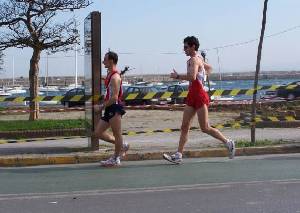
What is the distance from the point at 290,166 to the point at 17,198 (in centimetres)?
455

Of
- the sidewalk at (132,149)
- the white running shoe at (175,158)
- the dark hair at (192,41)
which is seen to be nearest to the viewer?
the dark hair at (192,41)

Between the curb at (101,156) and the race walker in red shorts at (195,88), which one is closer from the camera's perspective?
the race walker in red shorts at (195,88)

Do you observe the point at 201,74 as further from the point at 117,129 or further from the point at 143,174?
the point at 143,174

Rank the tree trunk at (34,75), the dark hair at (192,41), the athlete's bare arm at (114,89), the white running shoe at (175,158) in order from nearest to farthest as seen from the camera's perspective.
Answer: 1. the athlete's bare arm at (114,89)
2. the dark hair at (192,41)
3. the white running shoe at (175,158)
4. the tree trunk at (34,75)

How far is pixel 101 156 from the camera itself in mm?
10953

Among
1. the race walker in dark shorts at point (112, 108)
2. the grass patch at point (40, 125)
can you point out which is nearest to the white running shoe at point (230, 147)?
the race walker in dark shorts at point (112, 108)

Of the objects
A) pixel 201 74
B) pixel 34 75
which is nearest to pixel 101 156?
pixel 201 74

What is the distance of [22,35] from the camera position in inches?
738

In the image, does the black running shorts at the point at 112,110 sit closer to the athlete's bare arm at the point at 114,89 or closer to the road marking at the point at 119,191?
the athlete's bare arm at the point at 114,89

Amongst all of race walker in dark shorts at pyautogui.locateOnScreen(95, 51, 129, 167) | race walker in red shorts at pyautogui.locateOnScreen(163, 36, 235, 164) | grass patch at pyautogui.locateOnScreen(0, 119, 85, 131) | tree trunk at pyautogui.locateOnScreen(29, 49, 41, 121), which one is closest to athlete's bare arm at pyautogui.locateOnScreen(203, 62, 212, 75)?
race walker in red shorts at pyautogui.locateOnScreen(163, 36, 235, 164)

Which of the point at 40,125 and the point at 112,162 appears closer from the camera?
the point at 112,162

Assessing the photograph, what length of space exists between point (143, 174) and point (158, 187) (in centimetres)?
118

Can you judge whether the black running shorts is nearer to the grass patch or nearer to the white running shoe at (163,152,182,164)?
the white running shoe at (163,152,182,164)

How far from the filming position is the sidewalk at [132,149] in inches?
428
